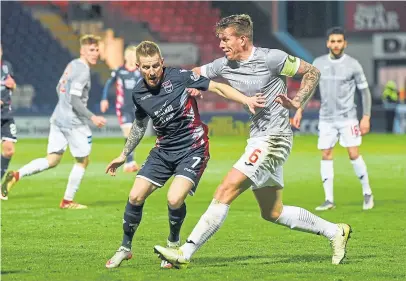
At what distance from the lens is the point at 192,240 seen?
8.09m

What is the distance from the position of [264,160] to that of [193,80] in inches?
34.7

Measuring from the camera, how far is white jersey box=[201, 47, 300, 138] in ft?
27.7

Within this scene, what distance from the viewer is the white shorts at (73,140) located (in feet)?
44.9

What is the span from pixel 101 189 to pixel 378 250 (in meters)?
7.51

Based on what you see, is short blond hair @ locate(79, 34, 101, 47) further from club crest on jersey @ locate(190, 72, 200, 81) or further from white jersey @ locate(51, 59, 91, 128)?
club crest on jersey @ locate(190, 72, 200, 81)

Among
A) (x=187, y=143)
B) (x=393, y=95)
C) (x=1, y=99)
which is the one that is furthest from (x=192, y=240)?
(x=393, y=95)

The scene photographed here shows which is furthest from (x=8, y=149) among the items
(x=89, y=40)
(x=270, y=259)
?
(x=270, y=259)

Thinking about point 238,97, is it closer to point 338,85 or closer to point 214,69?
point 214,69

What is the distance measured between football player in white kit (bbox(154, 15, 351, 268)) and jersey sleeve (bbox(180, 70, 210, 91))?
176 mm

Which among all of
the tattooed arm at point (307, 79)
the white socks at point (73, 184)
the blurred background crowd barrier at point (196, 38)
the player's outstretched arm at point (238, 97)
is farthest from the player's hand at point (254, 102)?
the blurred background crowd barrier at point (196, 38)

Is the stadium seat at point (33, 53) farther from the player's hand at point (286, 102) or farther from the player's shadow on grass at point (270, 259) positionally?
the player's hand at point (286, 102)

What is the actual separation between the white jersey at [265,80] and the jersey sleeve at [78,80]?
5.12 metres

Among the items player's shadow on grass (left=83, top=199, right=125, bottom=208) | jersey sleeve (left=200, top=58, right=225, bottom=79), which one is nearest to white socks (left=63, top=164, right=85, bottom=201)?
player's shadow on grass (left=83, top=199, right=125, bottom=208)

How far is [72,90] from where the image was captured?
13.3 meters
